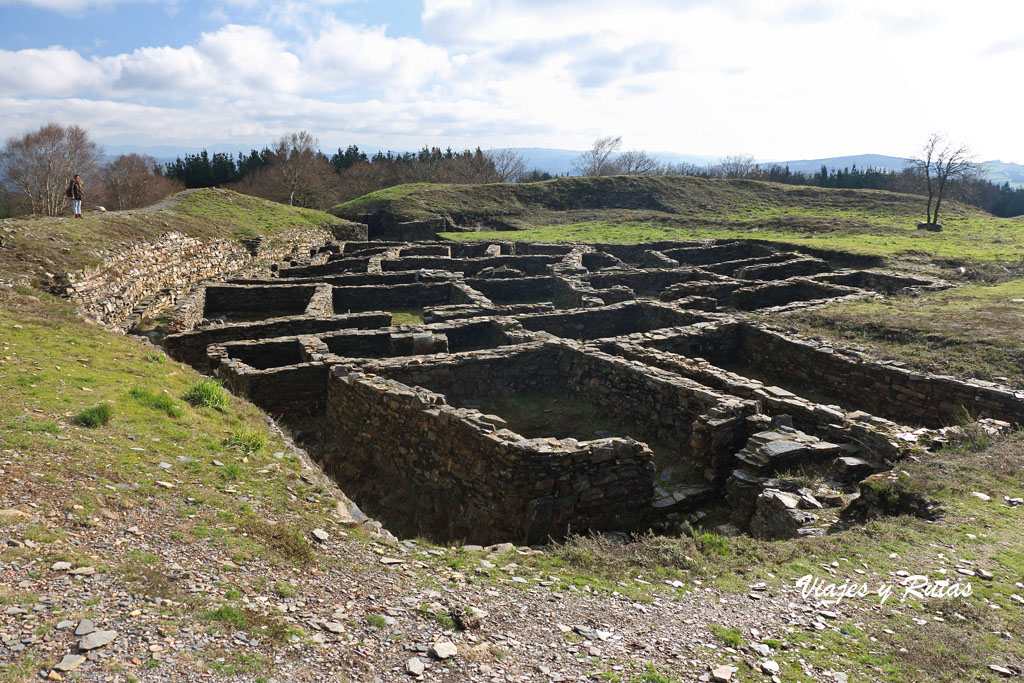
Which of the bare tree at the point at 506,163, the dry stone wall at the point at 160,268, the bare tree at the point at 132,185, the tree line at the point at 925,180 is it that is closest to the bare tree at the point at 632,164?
the tree line at the point at 925,180

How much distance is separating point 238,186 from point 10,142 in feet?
75.6

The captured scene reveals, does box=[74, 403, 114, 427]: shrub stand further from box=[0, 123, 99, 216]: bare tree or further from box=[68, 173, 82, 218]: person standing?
box=[0, 123, 99, 216]: bare tree

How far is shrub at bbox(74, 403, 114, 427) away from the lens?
22.5 feet

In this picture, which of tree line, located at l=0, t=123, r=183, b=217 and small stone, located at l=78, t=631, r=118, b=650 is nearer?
small stone, located at l=78, t=631, r=118, b=650

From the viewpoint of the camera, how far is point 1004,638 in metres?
4.52

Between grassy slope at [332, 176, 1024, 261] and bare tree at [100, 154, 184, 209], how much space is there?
27.4 metres

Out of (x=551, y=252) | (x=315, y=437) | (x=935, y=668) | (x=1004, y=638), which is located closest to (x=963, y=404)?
(x=1004, y=638)

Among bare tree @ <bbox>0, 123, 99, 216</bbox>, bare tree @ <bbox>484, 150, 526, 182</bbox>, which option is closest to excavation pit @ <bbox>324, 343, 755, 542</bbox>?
bare tree @ <bbox>0, 123, 99, 216</bbox>

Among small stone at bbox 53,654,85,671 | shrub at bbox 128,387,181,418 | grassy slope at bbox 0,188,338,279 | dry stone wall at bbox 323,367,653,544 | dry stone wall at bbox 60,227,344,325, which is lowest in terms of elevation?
dry stone wall at bbox 323,367,653,544

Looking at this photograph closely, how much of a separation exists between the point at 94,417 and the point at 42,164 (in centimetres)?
6728

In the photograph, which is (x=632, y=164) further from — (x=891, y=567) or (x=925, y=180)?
(x=891, y=567)

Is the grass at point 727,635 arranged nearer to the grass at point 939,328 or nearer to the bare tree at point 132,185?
the grass at point 939,328

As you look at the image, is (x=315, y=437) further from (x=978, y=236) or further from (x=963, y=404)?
(x=978, y=236)

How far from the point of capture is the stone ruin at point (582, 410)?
25.2 feet
